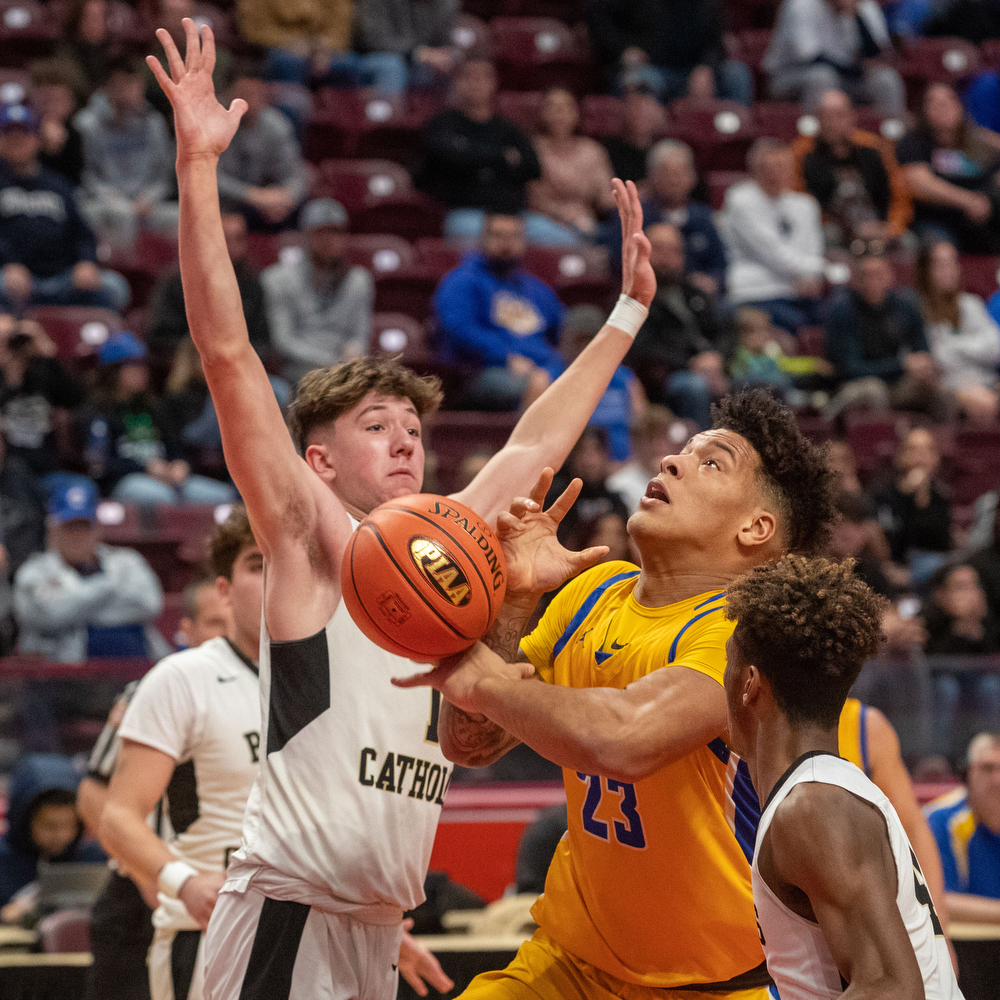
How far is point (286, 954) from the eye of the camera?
3.34 m

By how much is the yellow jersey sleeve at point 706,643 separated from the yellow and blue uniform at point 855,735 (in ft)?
5.31

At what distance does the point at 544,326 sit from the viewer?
10734 mm

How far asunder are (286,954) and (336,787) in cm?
40

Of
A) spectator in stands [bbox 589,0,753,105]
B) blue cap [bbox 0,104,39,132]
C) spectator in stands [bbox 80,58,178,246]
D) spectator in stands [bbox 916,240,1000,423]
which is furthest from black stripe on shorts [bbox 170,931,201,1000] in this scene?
spectator in stands [bbox 589,0,753,105]

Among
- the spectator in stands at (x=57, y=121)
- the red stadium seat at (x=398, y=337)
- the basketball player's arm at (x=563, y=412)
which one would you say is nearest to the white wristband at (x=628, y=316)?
the basketball player's arm at (x=563, y=412)

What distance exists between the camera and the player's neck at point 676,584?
140 inches

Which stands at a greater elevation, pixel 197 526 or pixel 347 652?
pixel 347 652

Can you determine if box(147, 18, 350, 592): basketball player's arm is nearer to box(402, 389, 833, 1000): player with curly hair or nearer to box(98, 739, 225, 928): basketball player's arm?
box(402, 389, 833, 1000): player with curly hair

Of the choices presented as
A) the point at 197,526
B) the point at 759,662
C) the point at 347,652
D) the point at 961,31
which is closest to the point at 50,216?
the point at 197,526

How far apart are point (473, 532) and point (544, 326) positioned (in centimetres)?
771

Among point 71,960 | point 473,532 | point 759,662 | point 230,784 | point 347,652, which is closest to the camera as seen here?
point 759,662

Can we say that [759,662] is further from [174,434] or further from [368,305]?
[368,305]

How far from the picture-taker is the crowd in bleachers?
30.2 feet

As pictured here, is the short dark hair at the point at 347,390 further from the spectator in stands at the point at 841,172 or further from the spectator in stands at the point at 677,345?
the spectator in stands at the point at 841,172
